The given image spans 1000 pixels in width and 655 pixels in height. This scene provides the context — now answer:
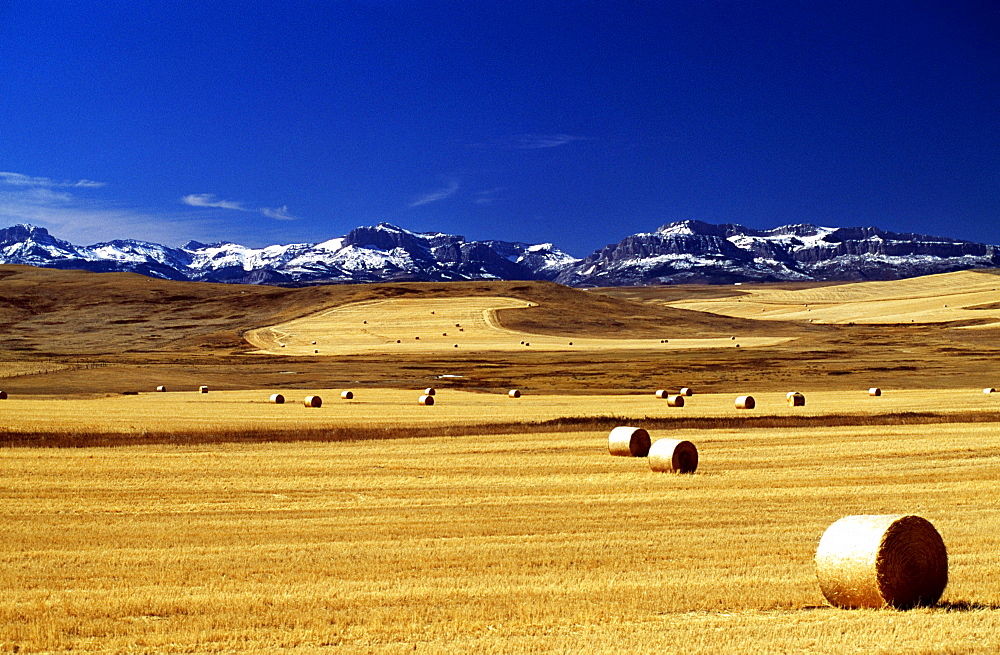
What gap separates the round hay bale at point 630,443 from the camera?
79.9 feet

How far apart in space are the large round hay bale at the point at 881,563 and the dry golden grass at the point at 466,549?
23cm

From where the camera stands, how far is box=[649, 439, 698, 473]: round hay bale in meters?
21.6

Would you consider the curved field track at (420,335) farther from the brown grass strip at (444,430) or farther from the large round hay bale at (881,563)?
the large round hay bale at (881,563)

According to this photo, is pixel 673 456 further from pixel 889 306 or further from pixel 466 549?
pixel 889 306

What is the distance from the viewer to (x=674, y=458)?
21.6 m

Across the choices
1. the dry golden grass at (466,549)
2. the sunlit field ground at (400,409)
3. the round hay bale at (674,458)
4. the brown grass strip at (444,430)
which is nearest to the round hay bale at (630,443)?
the dry golden grass at (466,549)

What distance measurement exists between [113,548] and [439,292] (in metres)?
122

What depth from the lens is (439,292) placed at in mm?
135375

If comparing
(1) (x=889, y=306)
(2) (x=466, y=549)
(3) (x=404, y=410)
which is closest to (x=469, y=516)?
(2) (x=466, y=549)

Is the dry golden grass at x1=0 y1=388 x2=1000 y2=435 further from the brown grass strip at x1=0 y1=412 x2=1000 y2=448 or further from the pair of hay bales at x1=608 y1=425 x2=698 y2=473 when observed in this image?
the pair of hay bales at x1=608 y1=425 x2=698 y2=473

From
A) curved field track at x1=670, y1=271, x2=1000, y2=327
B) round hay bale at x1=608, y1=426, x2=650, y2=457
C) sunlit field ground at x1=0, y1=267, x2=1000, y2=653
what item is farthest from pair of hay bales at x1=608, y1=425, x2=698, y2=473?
curved field track at x1=670, y1=271, x2=1000, y2=327

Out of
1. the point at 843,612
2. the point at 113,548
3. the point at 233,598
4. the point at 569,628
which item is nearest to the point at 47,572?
the point at 113,548

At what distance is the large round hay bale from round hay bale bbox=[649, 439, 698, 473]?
1091 centimetres

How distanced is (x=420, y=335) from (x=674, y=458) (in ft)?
267
